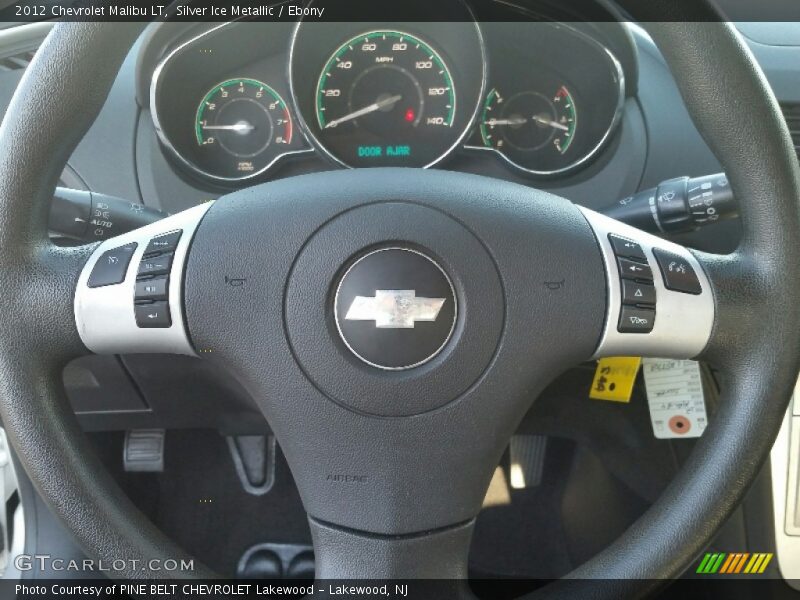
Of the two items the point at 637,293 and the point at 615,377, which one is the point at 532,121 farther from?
the point at 637,293

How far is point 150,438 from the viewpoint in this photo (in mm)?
1736

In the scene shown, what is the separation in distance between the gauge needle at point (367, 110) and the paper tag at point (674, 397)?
0.64 m

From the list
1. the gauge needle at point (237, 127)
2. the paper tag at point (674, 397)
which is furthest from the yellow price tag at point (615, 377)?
the gauge needle at point (237, 127)

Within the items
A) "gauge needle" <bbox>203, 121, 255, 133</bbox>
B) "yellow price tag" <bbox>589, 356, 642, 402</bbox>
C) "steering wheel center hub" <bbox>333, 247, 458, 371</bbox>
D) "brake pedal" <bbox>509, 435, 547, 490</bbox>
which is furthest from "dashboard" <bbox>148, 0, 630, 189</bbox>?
"steering wheel center hub" <bbox>333, 247, 458, 371</bbox>

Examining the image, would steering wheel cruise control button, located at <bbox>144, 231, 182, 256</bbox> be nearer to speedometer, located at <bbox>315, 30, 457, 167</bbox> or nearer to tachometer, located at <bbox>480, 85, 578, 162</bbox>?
speedometer, located at <bbox>315, 30, 457, 167</bbox>

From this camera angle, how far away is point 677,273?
94 centimetres

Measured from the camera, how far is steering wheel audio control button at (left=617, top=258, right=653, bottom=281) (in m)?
0.93

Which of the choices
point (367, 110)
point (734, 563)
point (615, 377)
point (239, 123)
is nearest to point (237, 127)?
point (239, 123)

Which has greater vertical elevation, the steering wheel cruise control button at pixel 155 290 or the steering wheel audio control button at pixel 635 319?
the steering wheel cruise control button at pixel 155 290

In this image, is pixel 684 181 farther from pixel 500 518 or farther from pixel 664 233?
pixel 500 518

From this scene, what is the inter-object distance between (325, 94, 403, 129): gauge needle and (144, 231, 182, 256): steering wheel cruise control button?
26.3 inches

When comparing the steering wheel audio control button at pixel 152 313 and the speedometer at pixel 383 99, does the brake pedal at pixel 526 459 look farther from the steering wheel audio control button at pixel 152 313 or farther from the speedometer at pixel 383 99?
the steering wheel audio control button at pixel 152 313

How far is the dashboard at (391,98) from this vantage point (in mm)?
1514

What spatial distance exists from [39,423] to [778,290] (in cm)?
80
